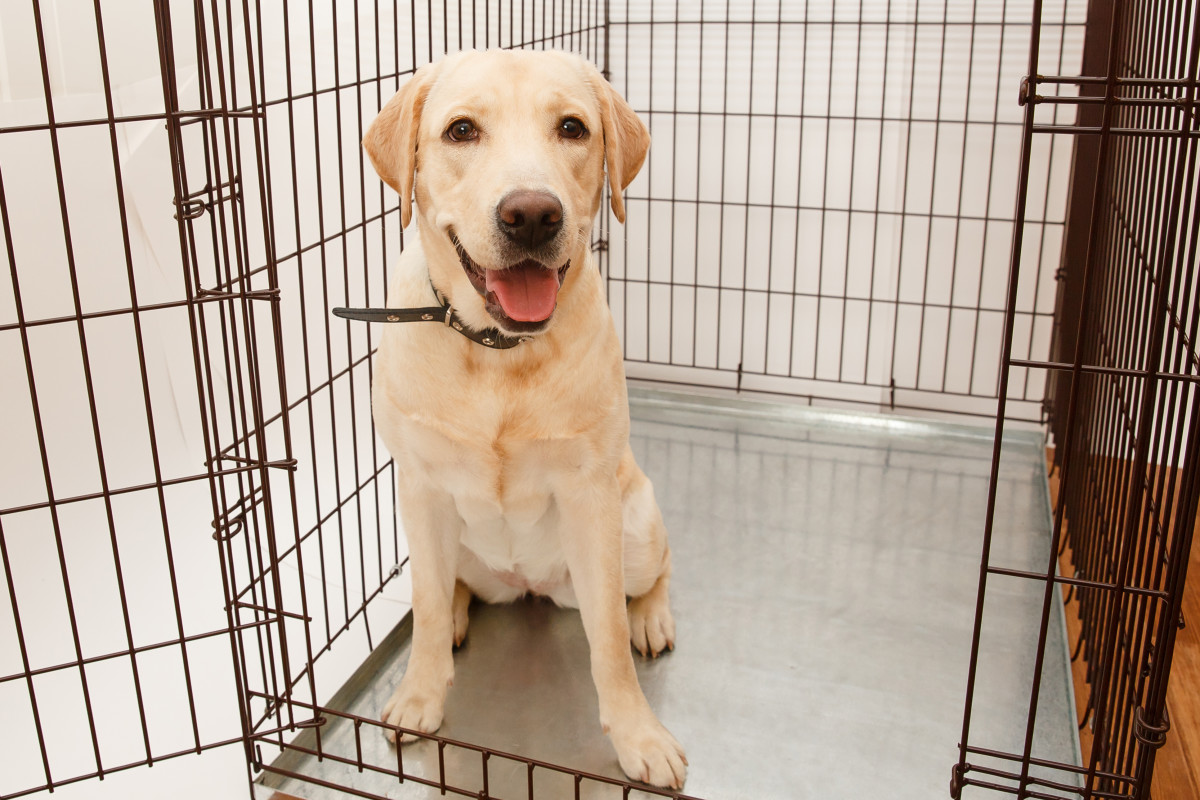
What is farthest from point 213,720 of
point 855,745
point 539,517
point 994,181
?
point 994,181

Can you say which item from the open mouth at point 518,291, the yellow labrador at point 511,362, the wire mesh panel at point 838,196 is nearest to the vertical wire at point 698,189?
the wire mesh panel at point 838,196

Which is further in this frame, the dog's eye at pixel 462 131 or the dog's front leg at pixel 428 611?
the dog's front leg at pixel 428 611

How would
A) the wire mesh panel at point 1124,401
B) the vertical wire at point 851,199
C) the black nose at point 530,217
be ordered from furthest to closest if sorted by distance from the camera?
the vertical wire at point 851,199
the black nose at point 530,217
the wire mesh panel at point 1124,401

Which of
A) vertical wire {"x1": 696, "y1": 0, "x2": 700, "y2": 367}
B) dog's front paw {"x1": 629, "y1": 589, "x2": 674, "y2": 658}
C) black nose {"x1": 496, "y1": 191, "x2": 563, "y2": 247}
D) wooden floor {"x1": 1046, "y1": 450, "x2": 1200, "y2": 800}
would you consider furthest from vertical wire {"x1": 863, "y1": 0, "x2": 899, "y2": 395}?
black nose {"x1": 496, "y1": 191, "x2": 563, "y2": 247}

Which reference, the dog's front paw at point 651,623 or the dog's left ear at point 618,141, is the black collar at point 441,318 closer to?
the dog's left ear at point 618,141

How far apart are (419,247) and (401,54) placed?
1380 mm

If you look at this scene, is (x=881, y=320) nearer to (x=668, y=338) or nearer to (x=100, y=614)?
(x=668, y=338)

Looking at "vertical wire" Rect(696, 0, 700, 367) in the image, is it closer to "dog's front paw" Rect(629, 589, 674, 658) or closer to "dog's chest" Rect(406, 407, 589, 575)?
"dog's front paw" Rect(629, 589, 674, 658)

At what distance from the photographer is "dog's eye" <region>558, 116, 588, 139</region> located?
5.73ft

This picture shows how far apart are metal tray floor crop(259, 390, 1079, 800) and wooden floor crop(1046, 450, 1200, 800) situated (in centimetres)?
5

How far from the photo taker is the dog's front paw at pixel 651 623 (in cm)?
242

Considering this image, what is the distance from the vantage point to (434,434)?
1.90 m

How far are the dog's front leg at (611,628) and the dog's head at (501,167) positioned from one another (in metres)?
0.43

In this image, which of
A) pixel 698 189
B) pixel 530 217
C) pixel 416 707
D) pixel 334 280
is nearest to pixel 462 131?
pixel 530 217
